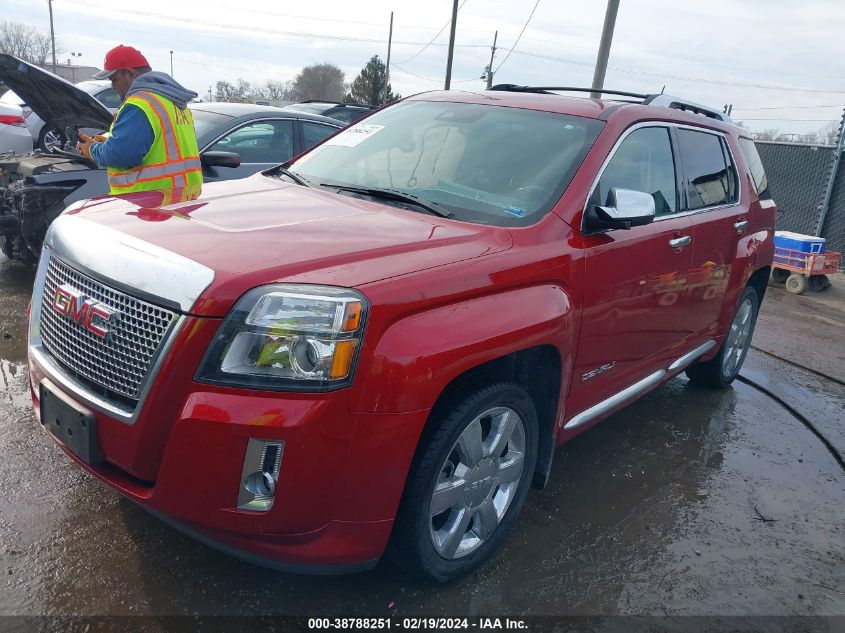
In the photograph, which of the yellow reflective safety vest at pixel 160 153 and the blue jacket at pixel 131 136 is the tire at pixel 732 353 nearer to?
the yellow reflective safety vest at pixel 160 153

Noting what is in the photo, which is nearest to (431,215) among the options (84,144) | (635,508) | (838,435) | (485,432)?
(485,432)

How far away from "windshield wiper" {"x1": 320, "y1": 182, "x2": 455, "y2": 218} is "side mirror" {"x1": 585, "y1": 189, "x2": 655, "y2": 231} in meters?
0.60

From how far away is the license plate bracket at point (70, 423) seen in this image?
7.32 feet

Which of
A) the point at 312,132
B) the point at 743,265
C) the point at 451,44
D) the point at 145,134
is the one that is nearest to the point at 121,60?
the point at 145,134

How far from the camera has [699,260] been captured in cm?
385

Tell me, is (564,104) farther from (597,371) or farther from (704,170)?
(597,371)

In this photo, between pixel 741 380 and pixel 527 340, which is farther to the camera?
pixel 741 380

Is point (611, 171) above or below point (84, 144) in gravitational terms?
above

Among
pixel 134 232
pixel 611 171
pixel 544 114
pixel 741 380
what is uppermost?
pixel 544 114

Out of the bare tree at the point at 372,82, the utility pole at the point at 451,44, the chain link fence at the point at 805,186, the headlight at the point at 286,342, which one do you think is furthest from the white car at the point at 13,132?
the bare tree at the point at 372,82

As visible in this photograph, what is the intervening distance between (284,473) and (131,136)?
297 cm

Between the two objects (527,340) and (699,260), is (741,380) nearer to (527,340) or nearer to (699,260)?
(699,260)

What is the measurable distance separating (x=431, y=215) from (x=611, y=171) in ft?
3.03

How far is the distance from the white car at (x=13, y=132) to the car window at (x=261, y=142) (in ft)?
15.5
